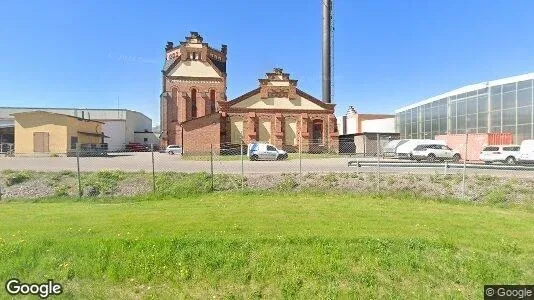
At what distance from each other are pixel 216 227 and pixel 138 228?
1.51 metres

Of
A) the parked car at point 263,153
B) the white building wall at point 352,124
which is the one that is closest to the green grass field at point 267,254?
the parked car at point 263,153

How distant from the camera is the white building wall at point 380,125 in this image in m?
55.5

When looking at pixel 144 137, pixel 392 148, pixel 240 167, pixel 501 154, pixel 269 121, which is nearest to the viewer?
pixel 240 167

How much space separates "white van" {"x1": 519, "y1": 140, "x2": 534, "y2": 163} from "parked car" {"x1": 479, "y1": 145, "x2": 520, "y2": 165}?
422mm

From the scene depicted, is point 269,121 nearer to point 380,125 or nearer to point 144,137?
point 380,125

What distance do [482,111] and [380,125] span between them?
21699 mm

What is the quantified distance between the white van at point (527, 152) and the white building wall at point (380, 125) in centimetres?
2912

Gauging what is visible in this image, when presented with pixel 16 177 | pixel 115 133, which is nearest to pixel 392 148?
pixel 16 177

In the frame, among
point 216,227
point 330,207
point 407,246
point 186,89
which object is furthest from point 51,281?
point 186,89

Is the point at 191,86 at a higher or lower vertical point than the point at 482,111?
higher

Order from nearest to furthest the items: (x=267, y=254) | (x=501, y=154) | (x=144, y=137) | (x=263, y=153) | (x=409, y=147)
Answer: (x=267, y=254)
(x=501, y=154)
(x=263, y=153)
(x=409, y=147)
(x=144, y=137)

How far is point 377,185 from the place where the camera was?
1188 centimetres

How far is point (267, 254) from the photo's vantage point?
16.7ft

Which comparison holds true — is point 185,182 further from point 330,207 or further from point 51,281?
point 51,281
